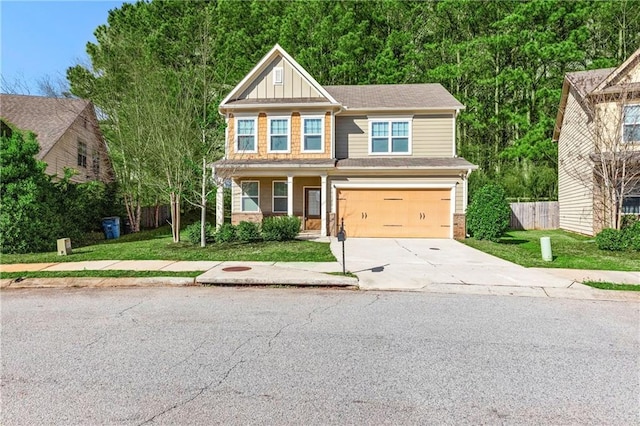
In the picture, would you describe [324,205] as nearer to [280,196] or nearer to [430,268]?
[280,196]

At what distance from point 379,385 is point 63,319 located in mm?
4910

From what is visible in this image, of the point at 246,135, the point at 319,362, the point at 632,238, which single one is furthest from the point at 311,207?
the point at 319,362

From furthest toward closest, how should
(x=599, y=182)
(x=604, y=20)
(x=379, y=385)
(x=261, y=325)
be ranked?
(x=604, y=20)
(x=599, y=182)
(x=261, y=325)
(x=379, y=385)

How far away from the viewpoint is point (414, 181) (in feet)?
53.0

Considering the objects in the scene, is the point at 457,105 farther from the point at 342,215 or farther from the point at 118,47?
the point at 118,47

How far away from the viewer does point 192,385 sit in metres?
3.34

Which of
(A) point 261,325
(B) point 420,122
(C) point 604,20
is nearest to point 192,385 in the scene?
(A) point 261,325

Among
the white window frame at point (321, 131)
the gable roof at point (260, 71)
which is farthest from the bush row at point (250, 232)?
the gable roof at point (260, 71)

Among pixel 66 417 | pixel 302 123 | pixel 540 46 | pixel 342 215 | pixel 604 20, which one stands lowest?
pixel 66 417

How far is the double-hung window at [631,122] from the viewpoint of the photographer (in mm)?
15117

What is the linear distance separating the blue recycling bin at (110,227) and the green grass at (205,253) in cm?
556

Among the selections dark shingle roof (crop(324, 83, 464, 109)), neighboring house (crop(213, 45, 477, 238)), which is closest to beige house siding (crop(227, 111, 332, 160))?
neighboring house (crop(213, 45, 477, 238))

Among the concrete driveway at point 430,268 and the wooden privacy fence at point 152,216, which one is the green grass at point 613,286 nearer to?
the concrete driveway at point 430,268

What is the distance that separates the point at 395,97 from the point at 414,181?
526 centimetres
